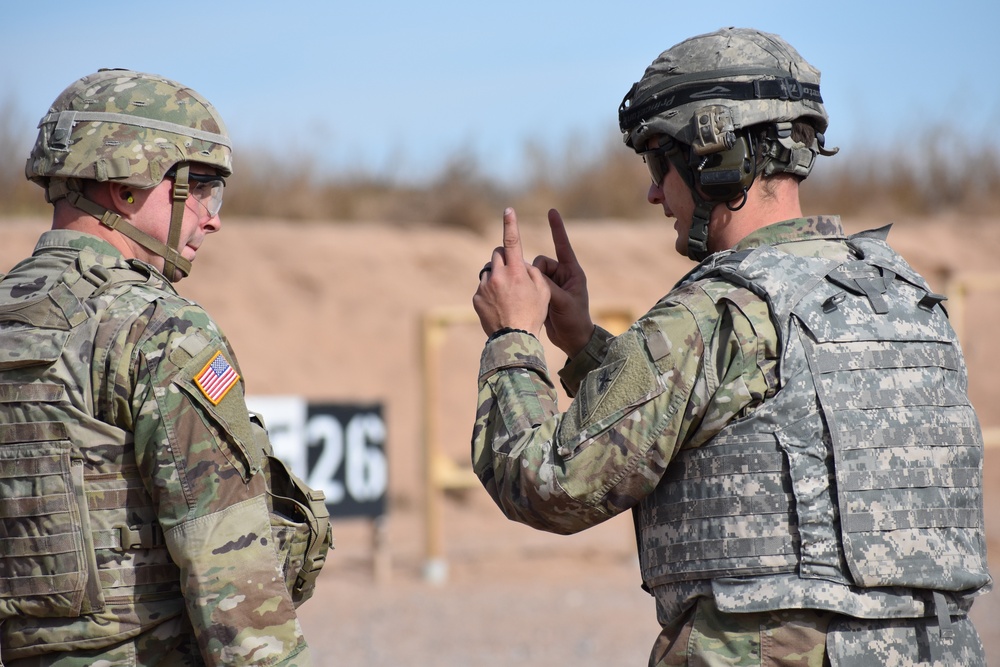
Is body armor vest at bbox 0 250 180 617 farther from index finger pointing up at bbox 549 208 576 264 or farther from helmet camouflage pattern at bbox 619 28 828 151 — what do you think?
helmet camouflage pattern at bbox 619 28 828 151

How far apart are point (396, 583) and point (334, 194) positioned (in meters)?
9.19

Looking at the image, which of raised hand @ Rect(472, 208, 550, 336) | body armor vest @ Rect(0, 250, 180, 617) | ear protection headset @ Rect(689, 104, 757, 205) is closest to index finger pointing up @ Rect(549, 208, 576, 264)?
raised hand @ Rect(472, 208, 550, 336)

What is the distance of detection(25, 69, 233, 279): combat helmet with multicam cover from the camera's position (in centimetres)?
257

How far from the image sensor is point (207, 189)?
2.79m

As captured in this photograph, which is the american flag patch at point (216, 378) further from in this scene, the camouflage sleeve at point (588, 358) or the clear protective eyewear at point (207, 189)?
the camouflage sleeve at point (588, 358)

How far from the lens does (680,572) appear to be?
238cm

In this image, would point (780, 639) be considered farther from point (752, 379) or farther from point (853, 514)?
point (752, 379)

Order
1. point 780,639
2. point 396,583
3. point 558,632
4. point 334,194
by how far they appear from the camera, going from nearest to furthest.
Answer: point 780,639, point 558,632, point 396,583, point 334,194

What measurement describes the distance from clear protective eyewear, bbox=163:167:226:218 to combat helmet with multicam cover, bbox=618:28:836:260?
1.09 meters

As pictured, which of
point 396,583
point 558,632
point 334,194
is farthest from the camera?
point 334,194

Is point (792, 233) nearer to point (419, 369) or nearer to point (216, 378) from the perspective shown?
point (216, 378)

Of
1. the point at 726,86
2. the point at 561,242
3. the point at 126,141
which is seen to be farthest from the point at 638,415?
the point at 126,141

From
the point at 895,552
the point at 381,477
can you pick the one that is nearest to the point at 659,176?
the point at 895,552

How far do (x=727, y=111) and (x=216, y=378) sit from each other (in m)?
1.33
